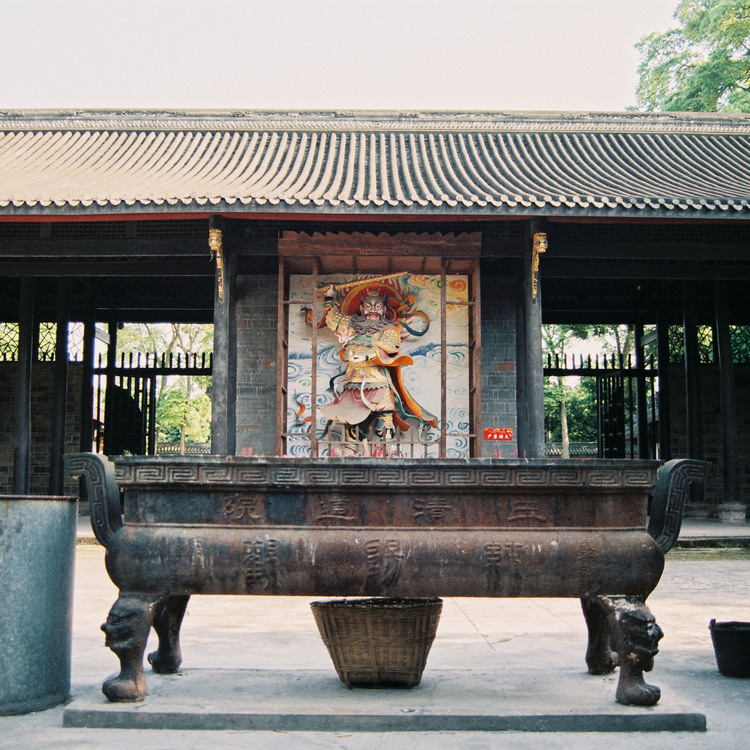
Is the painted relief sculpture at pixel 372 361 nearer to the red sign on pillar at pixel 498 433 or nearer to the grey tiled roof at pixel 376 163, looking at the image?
the red sign on pillar at pixel 498 433

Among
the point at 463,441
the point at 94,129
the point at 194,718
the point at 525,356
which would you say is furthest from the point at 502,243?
the point at 194,718

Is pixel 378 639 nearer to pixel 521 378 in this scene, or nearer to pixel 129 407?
pixel 521 378

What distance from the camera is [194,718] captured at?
3332 mm

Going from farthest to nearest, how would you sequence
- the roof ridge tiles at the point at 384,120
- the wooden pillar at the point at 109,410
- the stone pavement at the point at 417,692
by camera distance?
the wooden pillar at the point at 109,410 → the roof ridge tiles at the point at 384,120 → the stone pavement at the point at 417,692

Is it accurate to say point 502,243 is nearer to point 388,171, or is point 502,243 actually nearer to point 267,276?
point 388,171

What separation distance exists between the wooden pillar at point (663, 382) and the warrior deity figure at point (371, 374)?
17.4 feet

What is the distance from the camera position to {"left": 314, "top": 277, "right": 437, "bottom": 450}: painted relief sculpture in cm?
1035

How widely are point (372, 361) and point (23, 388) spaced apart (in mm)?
4616

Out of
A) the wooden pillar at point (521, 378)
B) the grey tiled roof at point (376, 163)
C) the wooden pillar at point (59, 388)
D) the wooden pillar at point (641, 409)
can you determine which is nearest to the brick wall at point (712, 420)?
the wooden pillar at point (641, 409)

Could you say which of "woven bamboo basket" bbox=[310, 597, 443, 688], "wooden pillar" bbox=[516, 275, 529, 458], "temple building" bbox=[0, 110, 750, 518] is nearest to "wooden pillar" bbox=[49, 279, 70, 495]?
"temple building" bbox=[0, 110, 750, 518]

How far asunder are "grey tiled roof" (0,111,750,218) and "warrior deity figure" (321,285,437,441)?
4.69 ft

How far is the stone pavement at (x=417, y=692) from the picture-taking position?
3205mm

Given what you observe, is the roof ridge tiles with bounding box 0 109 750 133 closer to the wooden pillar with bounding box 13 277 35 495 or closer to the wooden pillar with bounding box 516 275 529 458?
the wooden pillar with bounding box 13 277 35 495

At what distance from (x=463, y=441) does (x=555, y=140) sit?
5277mm
